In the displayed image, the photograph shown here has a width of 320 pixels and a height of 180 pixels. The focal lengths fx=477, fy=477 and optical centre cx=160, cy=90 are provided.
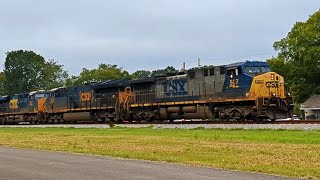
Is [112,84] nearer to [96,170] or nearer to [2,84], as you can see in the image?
[96,170]

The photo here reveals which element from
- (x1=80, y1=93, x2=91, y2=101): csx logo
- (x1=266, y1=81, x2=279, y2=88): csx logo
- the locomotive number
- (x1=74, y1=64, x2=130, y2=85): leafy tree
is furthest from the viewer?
(x1=74, y1=64, x2=130, y2=85): leafy tree

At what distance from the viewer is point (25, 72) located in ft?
384

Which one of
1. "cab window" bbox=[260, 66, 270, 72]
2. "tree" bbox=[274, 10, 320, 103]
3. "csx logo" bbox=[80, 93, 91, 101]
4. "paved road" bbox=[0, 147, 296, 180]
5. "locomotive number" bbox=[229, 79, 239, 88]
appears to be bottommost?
"paved road" bbox=[0, 147, 296, 180]

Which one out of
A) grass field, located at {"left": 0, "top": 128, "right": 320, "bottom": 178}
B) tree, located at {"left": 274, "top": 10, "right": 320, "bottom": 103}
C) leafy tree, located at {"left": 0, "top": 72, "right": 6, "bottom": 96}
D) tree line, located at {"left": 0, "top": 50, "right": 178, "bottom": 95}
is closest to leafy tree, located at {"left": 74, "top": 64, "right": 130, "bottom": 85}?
tree line, located at {"left": 0, "top": 50, "right": 178, "bottom": 95}

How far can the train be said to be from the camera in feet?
98.5

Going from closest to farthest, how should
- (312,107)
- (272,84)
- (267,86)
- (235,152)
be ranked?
(235,152)
(267,86)
(272,84)
(312,107)

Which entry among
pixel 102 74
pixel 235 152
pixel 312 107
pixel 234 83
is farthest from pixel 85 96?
pixel 102 74

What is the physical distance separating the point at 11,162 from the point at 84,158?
6.97 ft

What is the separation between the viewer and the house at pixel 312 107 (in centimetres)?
5990

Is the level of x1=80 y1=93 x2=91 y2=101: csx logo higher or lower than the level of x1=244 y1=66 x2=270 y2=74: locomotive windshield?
lower

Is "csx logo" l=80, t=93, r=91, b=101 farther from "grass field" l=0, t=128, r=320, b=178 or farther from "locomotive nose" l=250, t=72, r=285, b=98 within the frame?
"grass field" l=0, t=128, r=320, b=178

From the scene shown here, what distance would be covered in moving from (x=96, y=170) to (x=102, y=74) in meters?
97.0

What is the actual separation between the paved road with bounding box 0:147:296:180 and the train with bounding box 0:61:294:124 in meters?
17.3

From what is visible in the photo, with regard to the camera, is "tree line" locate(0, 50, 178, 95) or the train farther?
"tree line" locate(0, 50, 178, 95)
